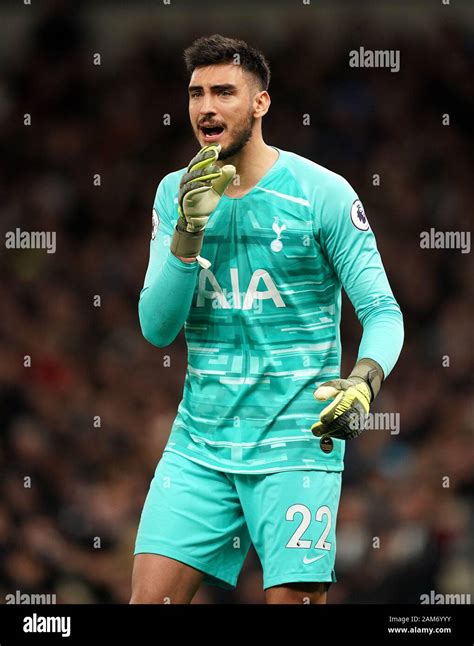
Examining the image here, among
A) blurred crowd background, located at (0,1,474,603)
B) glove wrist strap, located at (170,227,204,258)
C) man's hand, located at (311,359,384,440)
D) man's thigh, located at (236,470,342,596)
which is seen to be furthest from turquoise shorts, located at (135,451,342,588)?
blurred crowd background, located at (0,1,474,603)

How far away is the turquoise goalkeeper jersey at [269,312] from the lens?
3826 millimetres

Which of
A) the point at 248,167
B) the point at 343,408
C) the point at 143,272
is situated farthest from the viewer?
the point at 143,272

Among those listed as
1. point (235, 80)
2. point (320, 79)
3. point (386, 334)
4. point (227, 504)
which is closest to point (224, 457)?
point (227, 504)

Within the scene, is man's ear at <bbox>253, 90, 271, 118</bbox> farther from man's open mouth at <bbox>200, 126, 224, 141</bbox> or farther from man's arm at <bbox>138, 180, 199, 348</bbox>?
man's arm at <bbox>138, 180, 199, 348</bbox>

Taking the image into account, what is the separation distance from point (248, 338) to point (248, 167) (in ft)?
1.73

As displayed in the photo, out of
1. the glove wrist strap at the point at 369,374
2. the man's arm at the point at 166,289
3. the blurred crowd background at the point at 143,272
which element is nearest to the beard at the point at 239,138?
the man's arm at the point at 166,289


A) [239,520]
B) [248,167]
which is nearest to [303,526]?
[239,520]

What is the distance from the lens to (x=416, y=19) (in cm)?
885

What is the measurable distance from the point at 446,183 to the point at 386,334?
16.0 ft

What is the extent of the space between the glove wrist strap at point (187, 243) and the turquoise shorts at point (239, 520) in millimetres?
611

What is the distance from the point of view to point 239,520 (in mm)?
3904

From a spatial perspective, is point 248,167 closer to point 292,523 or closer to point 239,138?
point 239,138

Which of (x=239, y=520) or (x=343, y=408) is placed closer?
(x=343, y=408)

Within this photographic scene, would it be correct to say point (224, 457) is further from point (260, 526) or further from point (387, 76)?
point (387, 76)
